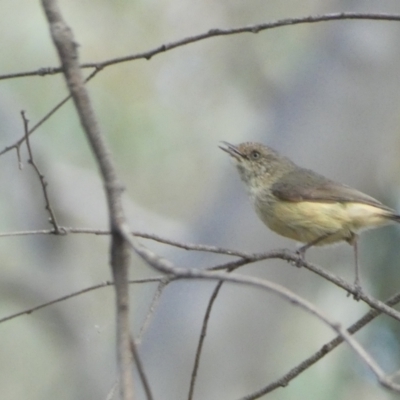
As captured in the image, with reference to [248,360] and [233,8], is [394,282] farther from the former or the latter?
[233,8]

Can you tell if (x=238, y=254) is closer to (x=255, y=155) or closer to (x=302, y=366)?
(x=302, y=366)

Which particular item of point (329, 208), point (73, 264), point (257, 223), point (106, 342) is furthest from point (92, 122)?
point (73, 264)

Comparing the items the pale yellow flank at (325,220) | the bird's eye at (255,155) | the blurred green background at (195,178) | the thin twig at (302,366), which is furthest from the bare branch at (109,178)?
the blurred green background at (195,178)

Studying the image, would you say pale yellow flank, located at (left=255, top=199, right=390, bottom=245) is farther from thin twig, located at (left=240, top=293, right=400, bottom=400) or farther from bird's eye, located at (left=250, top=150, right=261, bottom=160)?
thin twig, located at (left=240, top=293, right=400, bottom=400)

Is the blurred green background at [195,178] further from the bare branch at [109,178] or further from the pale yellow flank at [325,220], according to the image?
the bare branch at [109,178]

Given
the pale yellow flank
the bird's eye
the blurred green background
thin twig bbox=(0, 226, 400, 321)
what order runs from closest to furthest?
thin twig bbox=(0, 226, 400, 321) → the pale yellow flank → the bird's eye → the blurred green background

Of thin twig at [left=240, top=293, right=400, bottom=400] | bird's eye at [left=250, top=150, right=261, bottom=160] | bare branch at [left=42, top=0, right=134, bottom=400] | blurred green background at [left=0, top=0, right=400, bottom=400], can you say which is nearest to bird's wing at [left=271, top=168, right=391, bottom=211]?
bird's eye at [left=250, top=150, right=261, bottom=160]
